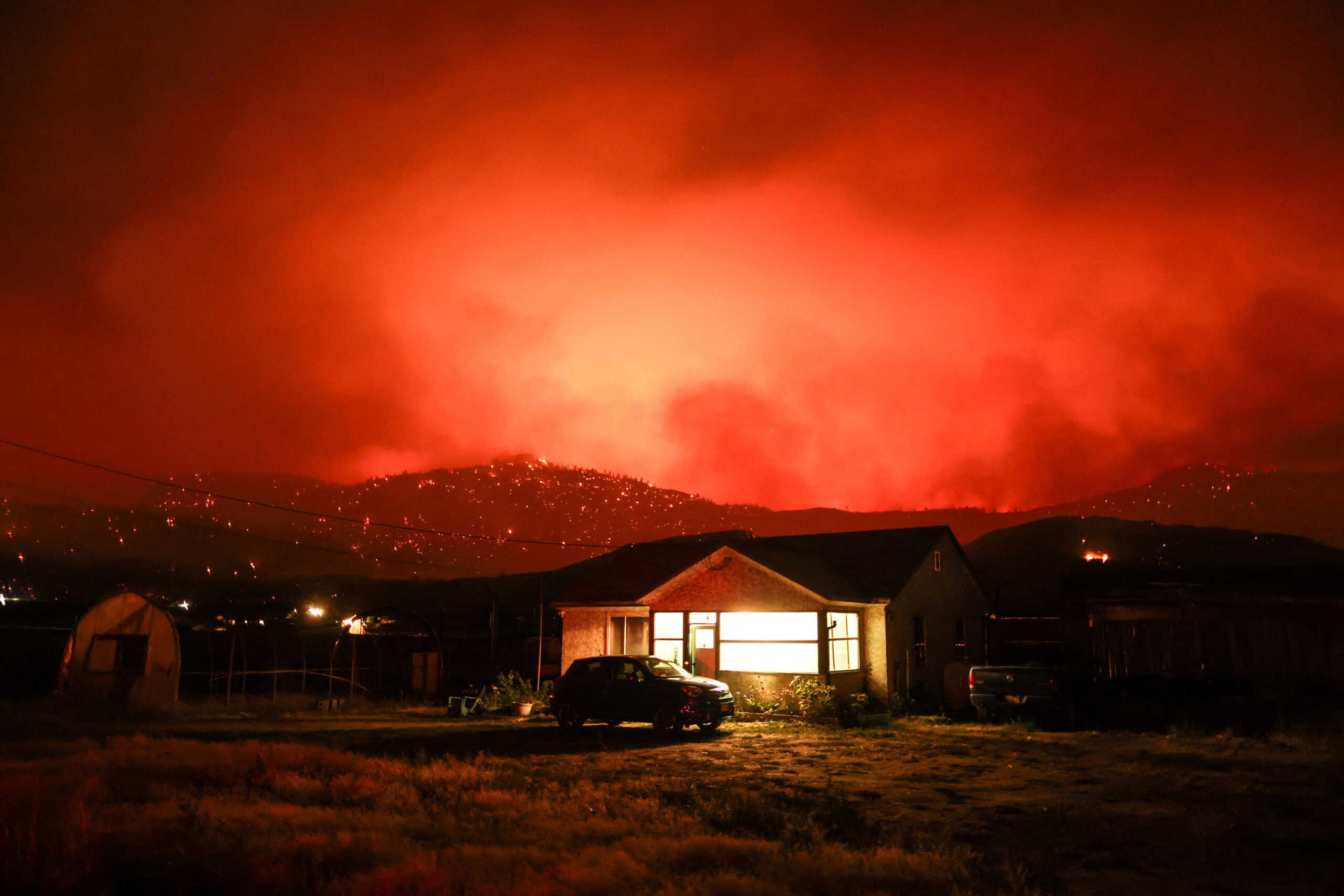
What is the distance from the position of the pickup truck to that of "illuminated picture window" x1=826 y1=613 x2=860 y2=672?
4742 mm

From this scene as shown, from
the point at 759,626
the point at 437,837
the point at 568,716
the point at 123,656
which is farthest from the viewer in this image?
the point at 123,656

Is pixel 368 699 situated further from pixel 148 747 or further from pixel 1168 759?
pixel 1168 759

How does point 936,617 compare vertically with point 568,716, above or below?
above

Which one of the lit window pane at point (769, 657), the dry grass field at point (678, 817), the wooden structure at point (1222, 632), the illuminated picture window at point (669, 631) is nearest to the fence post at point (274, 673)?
the dry grass field at point (678, 817)

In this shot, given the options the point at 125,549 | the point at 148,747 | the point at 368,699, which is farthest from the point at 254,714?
the point at 125,549

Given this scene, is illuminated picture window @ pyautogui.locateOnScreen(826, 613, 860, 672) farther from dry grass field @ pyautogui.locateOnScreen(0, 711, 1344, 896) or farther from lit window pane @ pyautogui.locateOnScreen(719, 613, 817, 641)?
dry grass field @ pyautogui.locateOnScreen(0, 711, 1344, 896)

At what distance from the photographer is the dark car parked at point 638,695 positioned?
22.1m

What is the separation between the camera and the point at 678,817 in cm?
1093

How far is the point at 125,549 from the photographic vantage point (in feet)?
380

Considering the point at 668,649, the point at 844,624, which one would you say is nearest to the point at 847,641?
the point at 844,624

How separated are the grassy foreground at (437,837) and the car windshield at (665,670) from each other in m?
8.06

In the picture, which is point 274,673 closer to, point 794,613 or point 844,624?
point 794,613

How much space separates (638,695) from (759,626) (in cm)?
698

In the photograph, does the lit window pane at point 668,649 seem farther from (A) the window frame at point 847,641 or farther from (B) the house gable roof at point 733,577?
(A) the window frame at point 847,641
